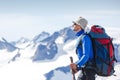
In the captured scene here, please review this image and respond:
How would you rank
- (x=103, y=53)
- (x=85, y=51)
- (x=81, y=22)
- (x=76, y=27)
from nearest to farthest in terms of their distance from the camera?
(x=103, y=53) → (x=85, y=51) → (x=81, y=22) → (x=76, y=27)

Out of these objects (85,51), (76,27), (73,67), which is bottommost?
(73,67)

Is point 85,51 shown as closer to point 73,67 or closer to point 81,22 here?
point 73,67

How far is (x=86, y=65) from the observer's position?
37.2 ft

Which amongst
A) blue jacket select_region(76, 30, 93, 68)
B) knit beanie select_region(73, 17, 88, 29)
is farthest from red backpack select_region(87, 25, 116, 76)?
knit beanie select_region(73, 17, 88, 29)

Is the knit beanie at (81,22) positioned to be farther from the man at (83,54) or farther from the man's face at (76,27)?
the man's face at (76,27)

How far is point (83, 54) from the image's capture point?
1119 cm

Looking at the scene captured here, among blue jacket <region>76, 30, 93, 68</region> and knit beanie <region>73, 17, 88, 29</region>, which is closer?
blue jacket <region>76, 30, 93, 68</region>

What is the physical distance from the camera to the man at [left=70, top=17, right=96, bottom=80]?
437 inches

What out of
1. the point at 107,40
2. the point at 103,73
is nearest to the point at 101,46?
the point at 107,40

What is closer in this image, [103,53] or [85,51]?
[103,53]

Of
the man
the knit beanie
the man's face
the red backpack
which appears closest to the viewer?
the red backpack

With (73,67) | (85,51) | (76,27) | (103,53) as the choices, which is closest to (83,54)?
(85,51)

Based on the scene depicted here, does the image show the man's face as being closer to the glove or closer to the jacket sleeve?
the jacket sleeve

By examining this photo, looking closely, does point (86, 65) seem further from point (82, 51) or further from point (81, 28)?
point (81, 28)
